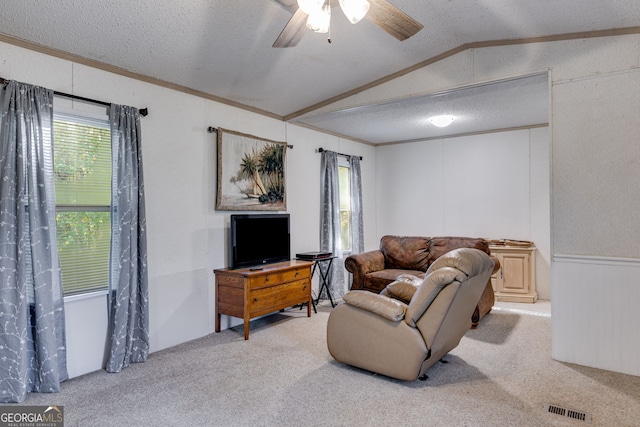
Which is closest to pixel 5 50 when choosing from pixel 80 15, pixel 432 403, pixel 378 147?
pixel 80 15

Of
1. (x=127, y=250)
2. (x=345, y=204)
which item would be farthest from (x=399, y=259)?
(x=127, y=250)

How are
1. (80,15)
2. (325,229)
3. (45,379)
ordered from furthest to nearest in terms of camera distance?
(325,229) < (45,379) < (80,15)

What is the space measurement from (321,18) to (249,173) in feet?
8.62

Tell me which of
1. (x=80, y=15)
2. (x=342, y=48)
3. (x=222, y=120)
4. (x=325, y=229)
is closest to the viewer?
(x=80, y=15)

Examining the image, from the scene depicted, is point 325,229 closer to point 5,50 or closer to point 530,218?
point 530,218

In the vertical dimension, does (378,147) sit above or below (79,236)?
above

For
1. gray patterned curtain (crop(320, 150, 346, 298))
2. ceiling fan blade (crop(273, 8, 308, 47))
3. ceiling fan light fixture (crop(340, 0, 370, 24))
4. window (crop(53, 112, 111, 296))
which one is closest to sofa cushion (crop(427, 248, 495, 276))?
ceiling fan light fixture (crop(340, 0, 370, 24))

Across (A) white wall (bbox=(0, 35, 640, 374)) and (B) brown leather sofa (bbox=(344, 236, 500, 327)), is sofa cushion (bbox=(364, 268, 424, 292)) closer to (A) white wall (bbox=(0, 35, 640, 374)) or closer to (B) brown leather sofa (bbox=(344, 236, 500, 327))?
(B) brown leather sofa (bbox=(344, 236, 500, 327))

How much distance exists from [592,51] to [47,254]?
456 centimetres

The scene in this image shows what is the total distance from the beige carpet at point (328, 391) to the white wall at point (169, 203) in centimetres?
32

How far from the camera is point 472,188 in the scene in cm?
625

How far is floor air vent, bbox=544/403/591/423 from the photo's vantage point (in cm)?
239

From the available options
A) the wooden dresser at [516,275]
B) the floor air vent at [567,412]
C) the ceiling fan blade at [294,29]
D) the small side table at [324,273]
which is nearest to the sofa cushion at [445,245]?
the wooden dresser at [516,275]

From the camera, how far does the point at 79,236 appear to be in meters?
3.15
